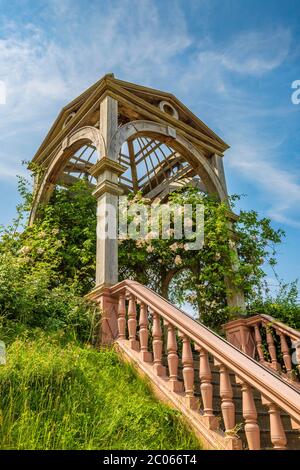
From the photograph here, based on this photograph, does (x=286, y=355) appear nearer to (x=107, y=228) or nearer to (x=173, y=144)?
(x=107, y=228)

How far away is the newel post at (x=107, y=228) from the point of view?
4.77 m

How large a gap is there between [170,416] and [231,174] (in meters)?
5.78

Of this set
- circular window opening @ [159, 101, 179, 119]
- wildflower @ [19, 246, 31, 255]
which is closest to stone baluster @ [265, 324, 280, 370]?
wildflower @ [19, 246, 31, 255]

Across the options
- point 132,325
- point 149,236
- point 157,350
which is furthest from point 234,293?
point 157,350

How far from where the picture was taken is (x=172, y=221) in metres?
6.49

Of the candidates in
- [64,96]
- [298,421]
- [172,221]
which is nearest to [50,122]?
[64,96]

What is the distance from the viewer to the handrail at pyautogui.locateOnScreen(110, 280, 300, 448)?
2289mm

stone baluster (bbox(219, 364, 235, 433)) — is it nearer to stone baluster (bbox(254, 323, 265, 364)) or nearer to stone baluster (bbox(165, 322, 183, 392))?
stone baluster (bbox(165, 322, 183, 392))

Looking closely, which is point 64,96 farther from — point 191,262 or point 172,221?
point 191,262

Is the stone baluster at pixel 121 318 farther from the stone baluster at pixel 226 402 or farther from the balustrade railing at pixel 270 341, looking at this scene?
the balustrade railing at pixel 270 341

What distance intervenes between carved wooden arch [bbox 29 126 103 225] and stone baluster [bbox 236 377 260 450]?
4.58m

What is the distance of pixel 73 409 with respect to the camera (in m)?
2.66

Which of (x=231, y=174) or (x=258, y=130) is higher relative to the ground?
(x=231, y=174)

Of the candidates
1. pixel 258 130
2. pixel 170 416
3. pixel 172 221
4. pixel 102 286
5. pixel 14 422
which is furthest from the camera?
pixel 172 221
